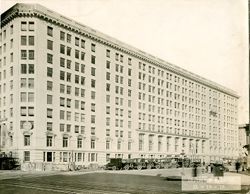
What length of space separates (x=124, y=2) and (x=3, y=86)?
1286 inches

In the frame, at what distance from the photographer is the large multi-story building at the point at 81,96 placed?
138 ft

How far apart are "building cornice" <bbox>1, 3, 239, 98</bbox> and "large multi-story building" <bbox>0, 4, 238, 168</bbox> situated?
0.12m

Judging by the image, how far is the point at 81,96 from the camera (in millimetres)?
48938

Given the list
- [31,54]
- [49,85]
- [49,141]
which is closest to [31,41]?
[31,54]

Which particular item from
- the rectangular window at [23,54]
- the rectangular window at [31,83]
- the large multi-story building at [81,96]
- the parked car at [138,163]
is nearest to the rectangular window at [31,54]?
the large multi-story building at [81,96]

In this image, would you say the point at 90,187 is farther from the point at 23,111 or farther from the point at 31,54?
the point at 31,54

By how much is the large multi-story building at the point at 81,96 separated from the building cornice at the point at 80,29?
123 millimetres

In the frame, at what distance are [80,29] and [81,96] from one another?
28.4ft

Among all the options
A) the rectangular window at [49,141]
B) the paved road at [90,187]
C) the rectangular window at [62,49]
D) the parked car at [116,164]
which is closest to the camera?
the paved road at [90,187]

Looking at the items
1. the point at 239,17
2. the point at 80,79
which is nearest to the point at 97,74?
the point at 80,79

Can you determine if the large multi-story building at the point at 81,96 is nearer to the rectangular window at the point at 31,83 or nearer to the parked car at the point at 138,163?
the rectangular window at the point at 31,83

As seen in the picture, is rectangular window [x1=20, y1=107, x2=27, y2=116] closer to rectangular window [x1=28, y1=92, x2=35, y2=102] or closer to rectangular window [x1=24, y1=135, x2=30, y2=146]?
rectangular window [x1=28, y1=92, x2=35, y2=102]

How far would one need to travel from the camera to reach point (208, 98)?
253 feet

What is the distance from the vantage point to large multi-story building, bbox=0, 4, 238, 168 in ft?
138
